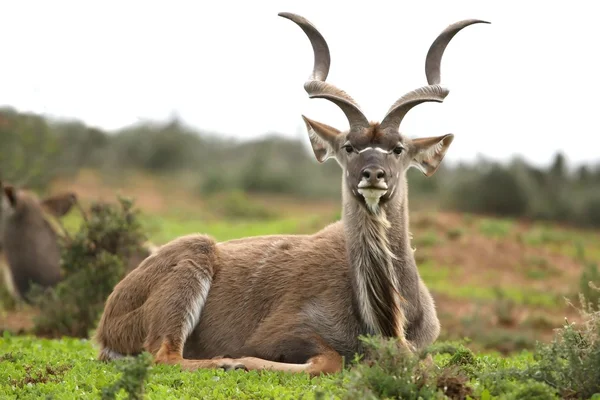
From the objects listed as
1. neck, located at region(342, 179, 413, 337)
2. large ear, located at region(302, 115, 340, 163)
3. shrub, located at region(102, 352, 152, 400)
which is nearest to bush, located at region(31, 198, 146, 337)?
large ear, located at region(302, 115, 340, 163)

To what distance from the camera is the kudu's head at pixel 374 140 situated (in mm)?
6770

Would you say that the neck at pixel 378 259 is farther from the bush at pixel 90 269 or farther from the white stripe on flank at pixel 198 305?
the bush at pixel 90 269

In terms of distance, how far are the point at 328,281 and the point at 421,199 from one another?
27029 millimetres

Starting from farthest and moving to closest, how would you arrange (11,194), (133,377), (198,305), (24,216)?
(24,216)
(11,194)
(198,305)
(133,377)

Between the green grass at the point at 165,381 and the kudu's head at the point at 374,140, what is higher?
the kudu's head at the point at 374,140

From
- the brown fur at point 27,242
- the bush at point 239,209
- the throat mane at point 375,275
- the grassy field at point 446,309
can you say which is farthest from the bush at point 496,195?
the throat mane at point 375,275

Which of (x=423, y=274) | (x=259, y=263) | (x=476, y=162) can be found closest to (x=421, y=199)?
(x=476, y=162)

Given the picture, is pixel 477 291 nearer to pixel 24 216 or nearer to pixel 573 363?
pixel 24 216

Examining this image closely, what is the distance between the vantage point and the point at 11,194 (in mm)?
13883

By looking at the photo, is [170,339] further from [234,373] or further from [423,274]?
[423,274]

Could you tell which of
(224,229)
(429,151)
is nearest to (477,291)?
(224,229)

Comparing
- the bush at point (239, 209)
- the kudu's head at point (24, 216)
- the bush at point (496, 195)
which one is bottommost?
the bush at point (239, 209)

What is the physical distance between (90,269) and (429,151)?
5589mm

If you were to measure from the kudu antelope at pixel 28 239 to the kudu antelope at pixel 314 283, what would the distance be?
618 cm
